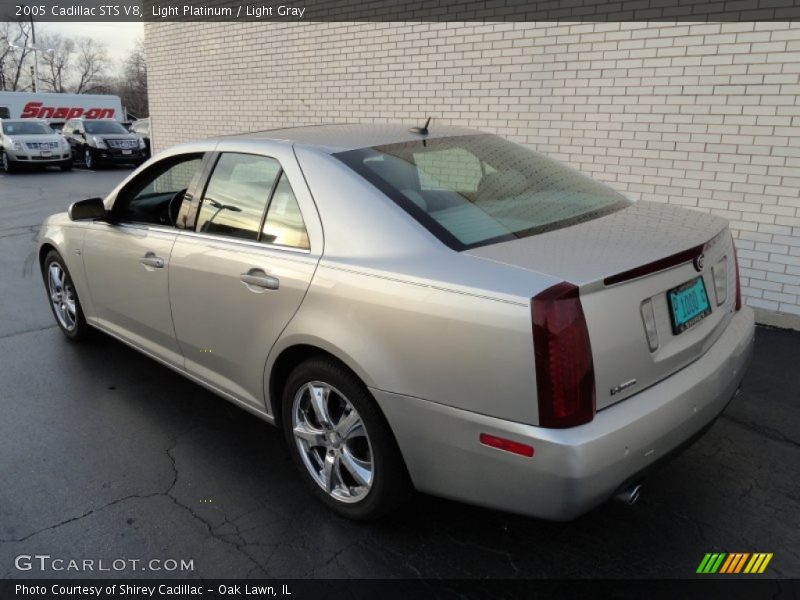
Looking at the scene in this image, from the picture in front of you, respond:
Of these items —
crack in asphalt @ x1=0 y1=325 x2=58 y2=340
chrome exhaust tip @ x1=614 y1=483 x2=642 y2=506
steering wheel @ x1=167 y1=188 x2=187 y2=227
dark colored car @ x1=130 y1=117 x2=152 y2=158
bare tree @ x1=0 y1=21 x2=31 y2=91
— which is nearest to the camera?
chrome exhaust tip @ x1=614 y1=483 x2=642 y2=506

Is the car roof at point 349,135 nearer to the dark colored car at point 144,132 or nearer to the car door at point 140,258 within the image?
the car door at point 140,258

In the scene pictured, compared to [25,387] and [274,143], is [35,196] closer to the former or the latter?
[25,387]

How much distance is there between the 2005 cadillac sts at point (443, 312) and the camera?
2162mm

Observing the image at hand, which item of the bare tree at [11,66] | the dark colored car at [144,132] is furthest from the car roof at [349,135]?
the bare tree at [11,66]

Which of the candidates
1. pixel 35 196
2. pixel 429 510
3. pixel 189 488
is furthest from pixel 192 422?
pixel 35 196

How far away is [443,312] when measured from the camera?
229cm

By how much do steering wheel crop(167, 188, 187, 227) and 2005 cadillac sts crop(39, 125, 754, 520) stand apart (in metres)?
0.02

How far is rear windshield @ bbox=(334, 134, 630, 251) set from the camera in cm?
265

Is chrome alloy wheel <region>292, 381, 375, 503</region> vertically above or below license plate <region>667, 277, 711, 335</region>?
below

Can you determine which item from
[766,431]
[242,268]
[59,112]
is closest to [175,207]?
[242,268]

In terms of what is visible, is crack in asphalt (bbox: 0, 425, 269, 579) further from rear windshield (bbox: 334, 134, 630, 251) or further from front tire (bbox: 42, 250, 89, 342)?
front tire (bbox: 42, 250, 89, 342)

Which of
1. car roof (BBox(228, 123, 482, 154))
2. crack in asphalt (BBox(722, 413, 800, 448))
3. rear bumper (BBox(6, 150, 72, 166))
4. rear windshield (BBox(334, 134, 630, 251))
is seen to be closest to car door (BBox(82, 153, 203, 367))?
car roof (BBox(228, 123, 482, 154))

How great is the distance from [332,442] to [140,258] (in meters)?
1.71

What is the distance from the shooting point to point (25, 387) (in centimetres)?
433
